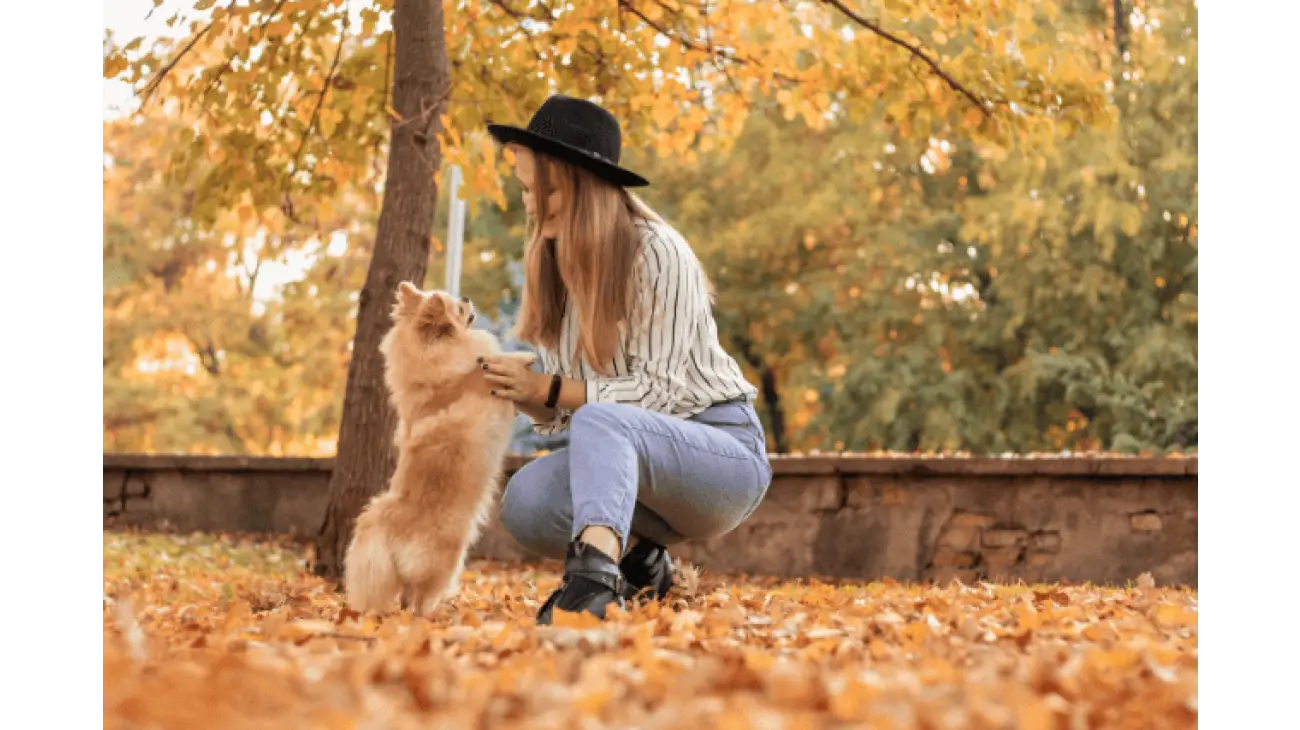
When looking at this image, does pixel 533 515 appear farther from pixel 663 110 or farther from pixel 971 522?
pixel 971 522

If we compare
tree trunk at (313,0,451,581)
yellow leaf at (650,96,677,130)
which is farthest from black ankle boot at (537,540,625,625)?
yellow leaf at (650,96,677,130)

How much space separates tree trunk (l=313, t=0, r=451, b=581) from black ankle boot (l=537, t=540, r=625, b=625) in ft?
10.0

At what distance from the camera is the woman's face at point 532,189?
365 cm

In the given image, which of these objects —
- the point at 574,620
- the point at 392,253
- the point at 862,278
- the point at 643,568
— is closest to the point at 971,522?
the point at 392,253

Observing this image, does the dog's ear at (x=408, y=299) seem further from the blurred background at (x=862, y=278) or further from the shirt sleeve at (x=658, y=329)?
the blurred background at (x=862, y=278)

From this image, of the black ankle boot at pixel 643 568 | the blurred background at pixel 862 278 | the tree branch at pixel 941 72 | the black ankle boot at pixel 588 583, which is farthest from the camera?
the blurred background at pixel 862 278

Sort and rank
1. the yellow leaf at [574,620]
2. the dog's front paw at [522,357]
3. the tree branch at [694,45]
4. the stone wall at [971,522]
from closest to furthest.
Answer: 1. the yellow leaf at [574,620]
2. the dog's front paw at [522,357]
3. the tree branch at [694,45]
4. the stone wall at [971,522]

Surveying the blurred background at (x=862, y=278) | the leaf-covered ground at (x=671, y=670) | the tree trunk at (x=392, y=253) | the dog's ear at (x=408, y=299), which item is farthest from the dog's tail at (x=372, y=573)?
the blurred background at (x=862, y=278)

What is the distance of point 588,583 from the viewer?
10.2 ft

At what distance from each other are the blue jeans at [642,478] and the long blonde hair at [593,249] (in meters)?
0.30
